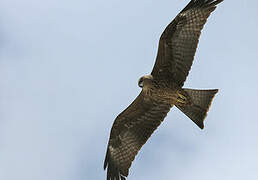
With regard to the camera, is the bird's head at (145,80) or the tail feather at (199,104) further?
the bird's head at (145,80)

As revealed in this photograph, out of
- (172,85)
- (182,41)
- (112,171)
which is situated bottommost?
(112,171)

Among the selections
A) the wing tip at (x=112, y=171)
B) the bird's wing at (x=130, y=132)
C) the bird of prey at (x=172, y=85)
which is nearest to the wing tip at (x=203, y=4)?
the bird of prey at (x=172, y=85)

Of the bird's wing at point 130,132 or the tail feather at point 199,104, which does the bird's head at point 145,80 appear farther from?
the tail feather at point 199,104

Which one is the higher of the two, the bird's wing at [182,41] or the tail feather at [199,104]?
the bird's wing at [182,41]

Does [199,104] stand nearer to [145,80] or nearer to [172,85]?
[172,85]

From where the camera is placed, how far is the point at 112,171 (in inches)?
529

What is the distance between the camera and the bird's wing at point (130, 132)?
43.3 feet

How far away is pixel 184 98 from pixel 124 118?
168 cm

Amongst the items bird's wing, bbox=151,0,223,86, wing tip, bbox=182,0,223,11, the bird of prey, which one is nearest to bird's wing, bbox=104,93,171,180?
the bird of prey

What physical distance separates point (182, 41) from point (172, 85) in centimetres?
98

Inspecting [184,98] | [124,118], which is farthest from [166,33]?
[124,118]

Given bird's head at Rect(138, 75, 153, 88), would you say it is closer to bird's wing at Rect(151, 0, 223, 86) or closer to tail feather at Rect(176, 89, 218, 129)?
bird's wing at Rect(151, 0, 223, 86)

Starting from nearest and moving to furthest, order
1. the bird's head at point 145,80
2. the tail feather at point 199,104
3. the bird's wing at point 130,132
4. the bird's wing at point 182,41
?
1. the bird's wing at point 182,41
2. the tail feather at point 199,104
3. the bird's head at point 145,80
4. the bird's wing at point 130,132

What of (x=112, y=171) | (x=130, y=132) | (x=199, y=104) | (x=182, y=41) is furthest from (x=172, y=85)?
(x=112, y=171)
